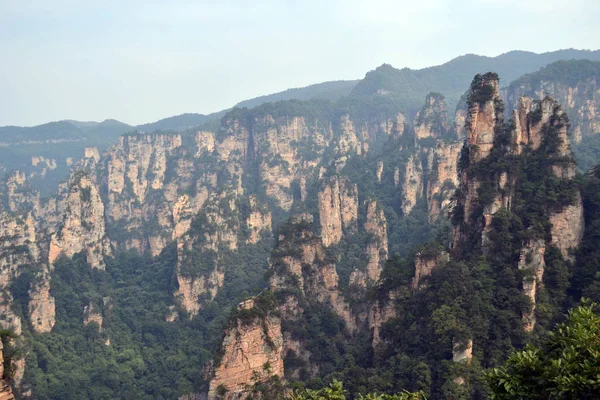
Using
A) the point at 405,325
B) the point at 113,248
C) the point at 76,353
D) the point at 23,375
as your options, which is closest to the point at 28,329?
the point at 76,353

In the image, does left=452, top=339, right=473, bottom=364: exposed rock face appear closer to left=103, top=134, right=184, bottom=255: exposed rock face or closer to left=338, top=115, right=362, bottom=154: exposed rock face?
left=103, top=134, right=184, bottom=255: exposed rock face

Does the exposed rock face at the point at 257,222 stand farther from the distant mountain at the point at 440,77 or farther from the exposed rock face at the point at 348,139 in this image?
the distant mountain at the point at 440,77

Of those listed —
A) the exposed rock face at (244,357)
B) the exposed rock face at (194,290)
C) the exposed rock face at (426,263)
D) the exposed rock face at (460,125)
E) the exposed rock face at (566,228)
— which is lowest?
the exposed rock face at (194,290)

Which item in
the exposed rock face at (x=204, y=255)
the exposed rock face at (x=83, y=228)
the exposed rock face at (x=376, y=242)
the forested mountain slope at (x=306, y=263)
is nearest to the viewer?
the forested mountain slope at (x=306, y=263)

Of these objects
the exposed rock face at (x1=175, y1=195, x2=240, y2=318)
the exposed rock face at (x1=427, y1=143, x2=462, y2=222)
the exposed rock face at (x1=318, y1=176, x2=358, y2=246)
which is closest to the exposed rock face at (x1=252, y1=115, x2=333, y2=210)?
the exposed rock face at (x1=175, y1=195, x2=240, y2=318)

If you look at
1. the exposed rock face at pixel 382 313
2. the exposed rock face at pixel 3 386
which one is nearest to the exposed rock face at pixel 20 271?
the exposed rock face at pixel 382 313

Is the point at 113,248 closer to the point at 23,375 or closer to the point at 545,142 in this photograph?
the point at 23,375

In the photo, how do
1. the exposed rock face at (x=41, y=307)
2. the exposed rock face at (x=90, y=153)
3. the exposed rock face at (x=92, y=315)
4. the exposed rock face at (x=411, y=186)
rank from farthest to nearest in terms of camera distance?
the exposed rock face at (x=90, y=153)
the exposed rock face at (x=411, y=186)
the exposed rock face at (x=92, y=315)
the exposed rock face at (x=41, y=307)
